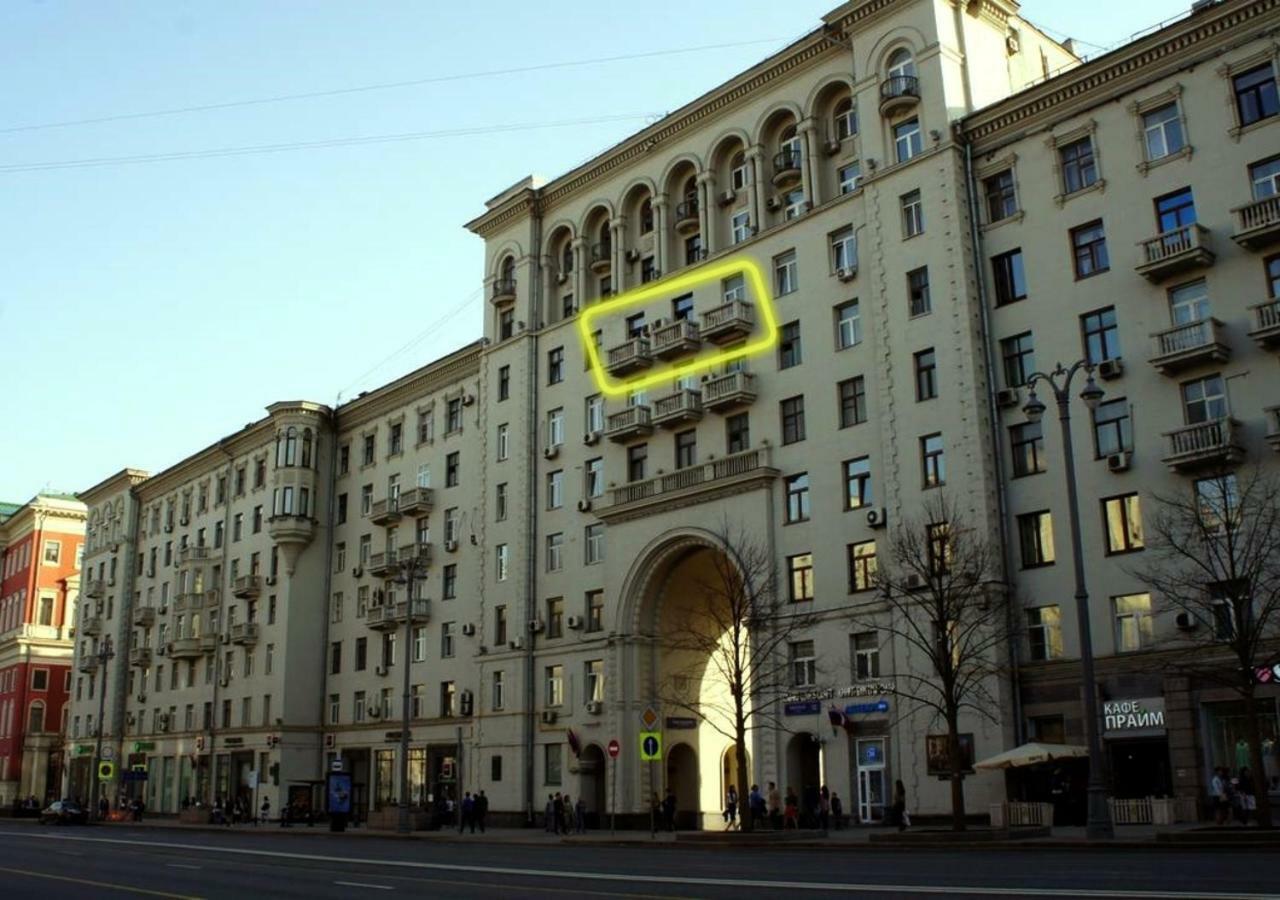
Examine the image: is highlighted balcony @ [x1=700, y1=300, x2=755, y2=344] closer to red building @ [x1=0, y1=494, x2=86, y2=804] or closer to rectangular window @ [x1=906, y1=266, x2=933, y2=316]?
rectangular window @ [x1=906, y1=266, x2=933, y2=316]

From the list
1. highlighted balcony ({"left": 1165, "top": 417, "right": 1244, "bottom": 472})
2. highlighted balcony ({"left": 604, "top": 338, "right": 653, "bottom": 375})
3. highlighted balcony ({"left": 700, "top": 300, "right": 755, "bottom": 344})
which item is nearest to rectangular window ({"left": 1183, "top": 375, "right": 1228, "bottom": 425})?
highlighted balcony ({"left": 1165, "top": 417, "right": 1244, "bottom": 472})

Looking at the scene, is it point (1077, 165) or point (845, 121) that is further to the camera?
point (845, 121)

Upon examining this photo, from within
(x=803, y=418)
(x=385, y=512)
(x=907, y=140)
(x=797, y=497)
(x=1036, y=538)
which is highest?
(x=907, y=140)

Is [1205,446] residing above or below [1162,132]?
below

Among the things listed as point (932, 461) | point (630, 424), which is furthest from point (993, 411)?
point (630, 424)

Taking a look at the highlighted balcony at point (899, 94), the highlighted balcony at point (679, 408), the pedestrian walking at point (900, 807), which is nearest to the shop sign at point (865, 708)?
the pedestrian walking at point (900, 807)

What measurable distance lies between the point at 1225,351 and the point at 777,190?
1819 centimetres

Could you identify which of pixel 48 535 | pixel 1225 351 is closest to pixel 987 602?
pixel 1225 351

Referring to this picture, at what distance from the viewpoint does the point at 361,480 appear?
6675cm

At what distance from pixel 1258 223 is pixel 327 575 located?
4933cm

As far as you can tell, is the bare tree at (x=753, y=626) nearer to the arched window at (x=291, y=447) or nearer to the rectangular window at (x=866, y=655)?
the rectangular window at (x=866, y=655)

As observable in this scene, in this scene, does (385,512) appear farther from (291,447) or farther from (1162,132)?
(1162,132)

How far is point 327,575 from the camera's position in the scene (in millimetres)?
67562

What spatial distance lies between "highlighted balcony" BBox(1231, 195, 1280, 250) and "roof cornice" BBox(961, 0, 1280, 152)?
16.3 ft
